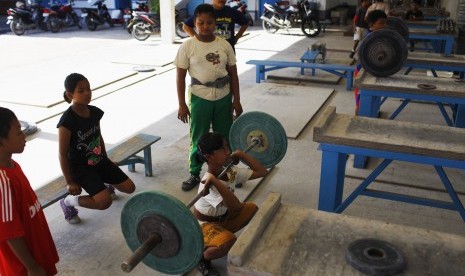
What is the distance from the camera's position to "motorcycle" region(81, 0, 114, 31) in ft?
45.7

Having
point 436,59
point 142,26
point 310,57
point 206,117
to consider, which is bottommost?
point 310,57

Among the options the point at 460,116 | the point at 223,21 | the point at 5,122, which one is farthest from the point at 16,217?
the point at 460,116

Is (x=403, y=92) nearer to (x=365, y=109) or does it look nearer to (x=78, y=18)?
(x=365, y=109)

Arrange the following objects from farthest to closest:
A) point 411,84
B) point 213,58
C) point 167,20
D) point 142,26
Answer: point 142,26
point 167,20
point 411,84
point 213,58

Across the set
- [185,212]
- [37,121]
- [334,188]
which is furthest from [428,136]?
[37,121]

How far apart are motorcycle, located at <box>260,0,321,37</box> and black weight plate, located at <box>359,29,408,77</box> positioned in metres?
8.92

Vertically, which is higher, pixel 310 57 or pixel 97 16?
pixel 97 16

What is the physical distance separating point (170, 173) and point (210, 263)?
1.45 metres

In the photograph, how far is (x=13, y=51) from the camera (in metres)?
10.0

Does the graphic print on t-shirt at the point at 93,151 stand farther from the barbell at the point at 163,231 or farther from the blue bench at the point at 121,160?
the barbell at the point at 163,231

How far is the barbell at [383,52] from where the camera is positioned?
398cm

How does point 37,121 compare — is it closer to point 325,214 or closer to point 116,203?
point 116,203

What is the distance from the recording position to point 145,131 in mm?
5117

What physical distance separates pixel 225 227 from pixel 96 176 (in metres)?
0.98
